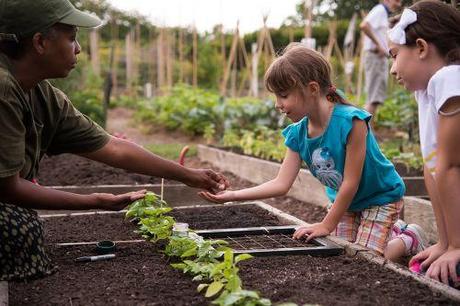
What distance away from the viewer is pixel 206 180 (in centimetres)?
326

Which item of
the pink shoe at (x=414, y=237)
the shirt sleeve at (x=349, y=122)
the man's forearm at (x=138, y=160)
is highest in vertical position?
the shirt sleeve at (x=349, y=122)

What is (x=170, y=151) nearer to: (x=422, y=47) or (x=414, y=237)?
(x=414, y=237)

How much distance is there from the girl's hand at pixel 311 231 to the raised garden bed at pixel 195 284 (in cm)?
24

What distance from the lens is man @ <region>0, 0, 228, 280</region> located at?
96.7 inches

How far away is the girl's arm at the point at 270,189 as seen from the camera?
3.24 metres

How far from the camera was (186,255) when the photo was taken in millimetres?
2502

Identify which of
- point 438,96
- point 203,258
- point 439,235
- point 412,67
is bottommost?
point 203,258

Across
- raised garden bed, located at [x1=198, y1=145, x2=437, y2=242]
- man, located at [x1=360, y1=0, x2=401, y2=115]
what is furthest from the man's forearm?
man, located at [x1=360, y1=0, x2=401, y2=115]

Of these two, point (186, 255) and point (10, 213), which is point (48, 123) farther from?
point (186, 255)

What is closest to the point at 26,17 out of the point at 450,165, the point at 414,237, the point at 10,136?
the point at 10,136

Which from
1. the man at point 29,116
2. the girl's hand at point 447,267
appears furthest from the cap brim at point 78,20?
the girl's hand at point 447,267

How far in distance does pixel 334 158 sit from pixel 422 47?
0.88 m

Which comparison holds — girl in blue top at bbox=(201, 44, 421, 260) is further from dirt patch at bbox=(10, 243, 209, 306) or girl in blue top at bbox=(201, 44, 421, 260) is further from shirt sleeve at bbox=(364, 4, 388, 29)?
shirt sleeve at bbox=(364, 4, 388, 29)

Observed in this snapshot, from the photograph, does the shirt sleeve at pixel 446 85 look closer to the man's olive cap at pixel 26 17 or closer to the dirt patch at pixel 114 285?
the dirt patch at pixel 114 285
